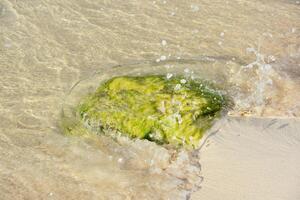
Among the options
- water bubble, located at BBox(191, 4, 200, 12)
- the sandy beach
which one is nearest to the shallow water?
water bubble, located at BBox(191, 4, 200, 12)

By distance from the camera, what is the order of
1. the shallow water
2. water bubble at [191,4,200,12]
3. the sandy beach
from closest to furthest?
1. the sandy beach
2. the shallow water
3. water bubble at [191,4,200,12]

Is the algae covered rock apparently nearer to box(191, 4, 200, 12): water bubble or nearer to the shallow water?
the shallow water

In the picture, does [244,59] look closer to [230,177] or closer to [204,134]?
[204,134]

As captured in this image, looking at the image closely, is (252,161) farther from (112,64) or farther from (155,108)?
(112,64)

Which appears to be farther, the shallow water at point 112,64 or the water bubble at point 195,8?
the water bubble at point 195,8

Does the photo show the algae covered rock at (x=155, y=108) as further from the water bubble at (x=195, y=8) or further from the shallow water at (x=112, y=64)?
the water bubble at (x=195, y=8)

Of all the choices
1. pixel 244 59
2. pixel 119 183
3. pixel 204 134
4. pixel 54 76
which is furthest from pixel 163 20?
pixel 119 183

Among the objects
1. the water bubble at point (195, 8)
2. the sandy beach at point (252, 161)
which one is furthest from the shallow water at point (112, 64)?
the sandy beach at point (252, 161)
